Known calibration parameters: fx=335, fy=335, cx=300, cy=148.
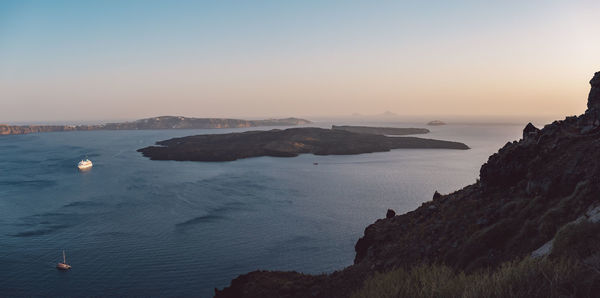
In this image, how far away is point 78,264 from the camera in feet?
80.9

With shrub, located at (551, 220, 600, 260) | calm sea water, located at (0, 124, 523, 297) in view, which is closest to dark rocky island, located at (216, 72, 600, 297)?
shrub, located at (551, 220, 600, 260)

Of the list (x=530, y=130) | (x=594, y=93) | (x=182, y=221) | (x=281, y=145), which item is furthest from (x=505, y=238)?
(x=281, y=145)

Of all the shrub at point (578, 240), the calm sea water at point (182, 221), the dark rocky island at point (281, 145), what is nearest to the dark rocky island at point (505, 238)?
the shrub at point (578, 240)

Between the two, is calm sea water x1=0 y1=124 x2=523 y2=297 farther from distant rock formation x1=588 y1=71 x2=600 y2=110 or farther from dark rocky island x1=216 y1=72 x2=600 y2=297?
distant rock formation x1=588 y1=71 x2=600 y2=110

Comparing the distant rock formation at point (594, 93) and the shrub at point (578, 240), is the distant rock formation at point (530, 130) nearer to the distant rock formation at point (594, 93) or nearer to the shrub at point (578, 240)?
the distant rock formation at point (594, 93)

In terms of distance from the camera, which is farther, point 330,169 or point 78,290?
point 330,169

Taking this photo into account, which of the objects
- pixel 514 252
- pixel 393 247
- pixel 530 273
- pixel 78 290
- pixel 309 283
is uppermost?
pixel 530 273

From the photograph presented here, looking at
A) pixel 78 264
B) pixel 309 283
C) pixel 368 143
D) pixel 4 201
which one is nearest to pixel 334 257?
pixel 309 283

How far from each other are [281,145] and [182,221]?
72.7 meters

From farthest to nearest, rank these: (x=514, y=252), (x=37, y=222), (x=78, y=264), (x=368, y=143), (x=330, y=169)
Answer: (x=368, y=143) → (x=330, y=169) → (x=37, y=222) → (x=78, y=264) → (x=514, y=252)

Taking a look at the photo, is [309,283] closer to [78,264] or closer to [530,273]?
[530,273]

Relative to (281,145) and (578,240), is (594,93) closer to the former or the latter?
(578,240)

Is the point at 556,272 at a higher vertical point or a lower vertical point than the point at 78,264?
higher

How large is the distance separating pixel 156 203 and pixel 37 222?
465 inches
